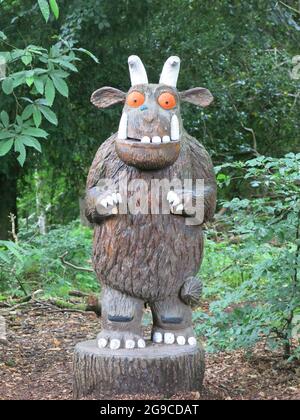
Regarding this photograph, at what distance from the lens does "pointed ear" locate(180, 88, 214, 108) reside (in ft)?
Answer: 12.9

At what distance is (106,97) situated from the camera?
12.8 feet

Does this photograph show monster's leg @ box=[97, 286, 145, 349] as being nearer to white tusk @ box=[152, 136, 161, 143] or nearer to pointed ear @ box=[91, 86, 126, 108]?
white tusk @ box=[152, 136, 161, 143]

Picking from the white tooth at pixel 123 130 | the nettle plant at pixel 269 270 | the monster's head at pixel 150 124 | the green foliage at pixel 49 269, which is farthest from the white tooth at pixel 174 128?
the green foliage at pixel 49 269

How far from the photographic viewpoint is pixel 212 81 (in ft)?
28.7

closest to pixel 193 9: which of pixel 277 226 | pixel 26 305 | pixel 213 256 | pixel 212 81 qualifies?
pixel 212 81

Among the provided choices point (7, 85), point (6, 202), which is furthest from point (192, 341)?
point (6, 202)

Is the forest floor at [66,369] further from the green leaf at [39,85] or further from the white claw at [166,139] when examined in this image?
the green leaf at [39,85]

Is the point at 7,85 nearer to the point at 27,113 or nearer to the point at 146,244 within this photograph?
the point at 27,113

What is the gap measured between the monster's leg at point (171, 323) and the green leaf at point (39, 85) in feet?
4.11

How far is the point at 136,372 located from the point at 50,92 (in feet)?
4.98

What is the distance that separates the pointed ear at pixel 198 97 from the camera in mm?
3920

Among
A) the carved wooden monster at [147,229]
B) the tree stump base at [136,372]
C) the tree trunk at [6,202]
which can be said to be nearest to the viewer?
the tree stump base at [136,372]

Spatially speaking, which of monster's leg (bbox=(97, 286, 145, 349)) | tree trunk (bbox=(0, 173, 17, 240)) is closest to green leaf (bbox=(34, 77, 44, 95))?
monster's leg (bbox=(97, 286, 145, 349))

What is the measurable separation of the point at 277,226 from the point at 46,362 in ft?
5.80
